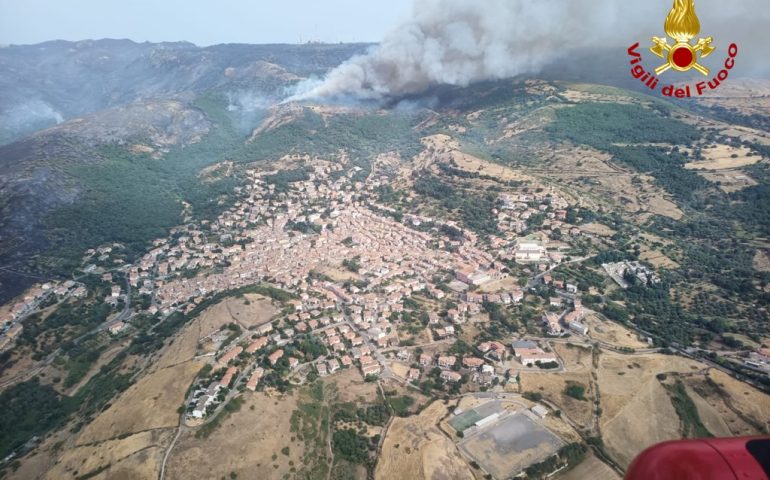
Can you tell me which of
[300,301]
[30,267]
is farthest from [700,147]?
[30,267]

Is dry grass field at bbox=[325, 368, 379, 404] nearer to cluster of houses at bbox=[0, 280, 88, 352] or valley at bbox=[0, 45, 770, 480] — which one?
valley at bbox=[0, 45, 770, 480]

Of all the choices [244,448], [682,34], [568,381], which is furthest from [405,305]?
[682,34]

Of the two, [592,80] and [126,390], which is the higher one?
[592,80]

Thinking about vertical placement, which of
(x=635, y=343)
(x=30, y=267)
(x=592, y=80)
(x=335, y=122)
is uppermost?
(x=592, y=80)

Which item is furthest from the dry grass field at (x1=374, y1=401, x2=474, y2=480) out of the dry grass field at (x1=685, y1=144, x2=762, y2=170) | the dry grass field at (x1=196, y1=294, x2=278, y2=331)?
the dry grass field at (x1=685, y1=144, x2=762, y2=170)

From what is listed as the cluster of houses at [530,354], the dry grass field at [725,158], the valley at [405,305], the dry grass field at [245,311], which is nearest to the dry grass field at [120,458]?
the valley at [405,305]

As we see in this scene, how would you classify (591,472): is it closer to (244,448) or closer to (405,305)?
(244,448)

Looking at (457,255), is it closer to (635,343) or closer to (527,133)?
(635,343)

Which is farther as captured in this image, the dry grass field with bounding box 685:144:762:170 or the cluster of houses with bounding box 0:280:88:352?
the dry grass field with bounding box 685:144:762:170
